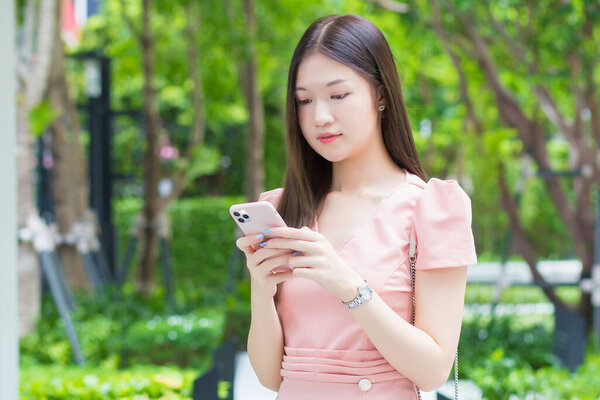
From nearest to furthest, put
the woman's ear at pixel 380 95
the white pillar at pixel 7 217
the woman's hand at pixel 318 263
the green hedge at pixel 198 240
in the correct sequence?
the woman's hand at pixel 318 263
the woman's ear at pixel 380 95
the white pillar at pixel 7 217
the green hedge at pixel 198 240

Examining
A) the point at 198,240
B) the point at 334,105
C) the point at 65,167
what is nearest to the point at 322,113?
the point at 334,105

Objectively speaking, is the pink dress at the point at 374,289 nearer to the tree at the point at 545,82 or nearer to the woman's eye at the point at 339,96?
the woman's eye at the point at 339,96

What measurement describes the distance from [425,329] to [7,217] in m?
1.85

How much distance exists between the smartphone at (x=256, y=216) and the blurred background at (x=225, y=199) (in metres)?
1.47

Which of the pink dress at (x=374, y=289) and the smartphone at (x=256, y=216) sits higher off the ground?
the smartphone at (x=256, y=216)

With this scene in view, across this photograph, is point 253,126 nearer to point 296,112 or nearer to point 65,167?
point 65,167

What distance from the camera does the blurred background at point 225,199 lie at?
21.2ft

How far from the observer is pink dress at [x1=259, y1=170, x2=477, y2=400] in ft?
5.42

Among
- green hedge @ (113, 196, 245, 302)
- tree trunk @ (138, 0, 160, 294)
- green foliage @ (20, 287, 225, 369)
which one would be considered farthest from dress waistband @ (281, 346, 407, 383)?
green hedge @ (113, 196, 245, 302)

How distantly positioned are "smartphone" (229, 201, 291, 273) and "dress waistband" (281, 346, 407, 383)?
31 cm

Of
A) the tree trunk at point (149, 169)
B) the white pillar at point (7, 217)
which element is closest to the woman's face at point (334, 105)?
the white pillar at point (7, 217)

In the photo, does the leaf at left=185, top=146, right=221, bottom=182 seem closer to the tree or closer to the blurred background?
the blurred background

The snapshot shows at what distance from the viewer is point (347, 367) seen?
5.51 feet

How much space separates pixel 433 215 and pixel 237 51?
7707 mm
